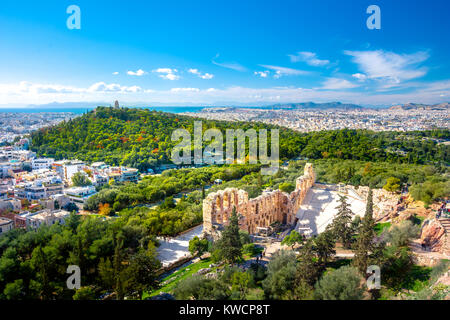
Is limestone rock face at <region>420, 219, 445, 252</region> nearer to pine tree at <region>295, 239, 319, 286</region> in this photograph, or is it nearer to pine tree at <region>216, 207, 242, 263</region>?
pine tree at <region>295, 239, 319, 286</region>

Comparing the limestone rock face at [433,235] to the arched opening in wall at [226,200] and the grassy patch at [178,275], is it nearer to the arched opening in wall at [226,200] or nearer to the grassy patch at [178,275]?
the grassy patch at [178,275]

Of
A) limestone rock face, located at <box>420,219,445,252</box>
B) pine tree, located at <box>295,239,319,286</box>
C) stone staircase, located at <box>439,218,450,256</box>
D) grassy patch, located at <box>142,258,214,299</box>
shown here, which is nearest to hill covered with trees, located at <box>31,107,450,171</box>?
stone staircase, located at <box>439,218,450,256</box>

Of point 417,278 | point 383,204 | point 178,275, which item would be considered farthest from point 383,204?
point 178,275

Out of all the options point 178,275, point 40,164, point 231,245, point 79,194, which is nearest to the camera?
point 231,245

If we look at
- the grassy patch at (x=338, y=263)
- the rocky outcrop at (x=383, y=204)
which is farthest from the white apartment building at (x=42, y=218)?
the rocky outcrop at (x=383, y=204)

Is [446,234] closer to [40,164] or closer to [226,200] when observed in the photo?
[226,200]
